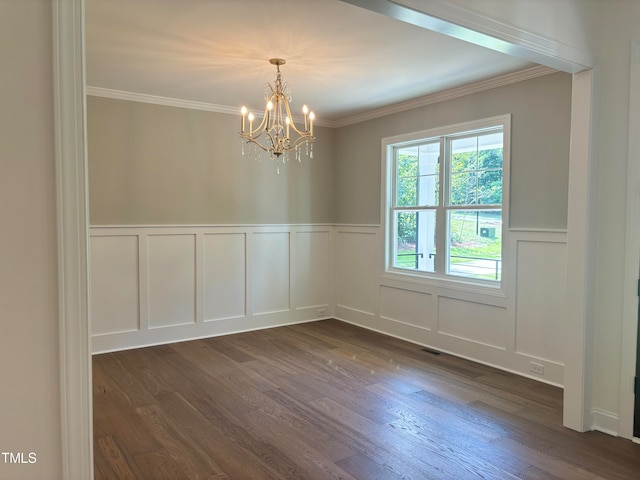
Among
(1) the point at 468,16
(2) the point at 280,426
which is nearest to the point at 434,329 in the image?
(2) the point at 280,426

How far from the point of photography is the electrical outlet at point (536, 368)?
3.80m

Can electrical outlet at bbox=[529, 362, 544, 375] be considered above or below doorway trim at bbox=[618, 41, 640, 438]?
below

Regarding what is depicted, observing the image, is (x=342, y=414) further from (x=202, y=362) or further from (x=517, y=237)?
(x=517, y=237)

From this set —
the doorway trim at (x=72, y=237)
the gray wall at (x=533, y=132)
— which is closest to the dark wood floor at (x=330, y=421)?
the doorway trim at (x=72, y=237)

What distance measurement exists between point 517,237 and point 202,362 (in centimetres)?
305

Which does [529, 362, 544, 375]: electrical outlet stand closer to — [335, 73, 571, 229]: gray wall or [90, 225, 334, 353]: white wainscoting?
[335, 73, 571, 229]: gray wall

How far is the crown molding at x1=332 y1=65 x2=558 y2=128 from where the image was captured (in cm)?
377

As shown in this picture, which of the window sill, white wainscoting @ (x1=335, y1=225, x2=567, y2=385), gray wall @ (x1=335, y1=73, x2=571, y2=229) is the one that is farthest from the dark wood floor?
gray wall @ (x1=335, y1=73, x2=571, y2=229)

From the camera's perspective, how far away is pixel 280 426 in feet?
9.89

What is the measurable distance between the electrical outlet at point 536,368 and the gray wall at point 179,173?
3.11m

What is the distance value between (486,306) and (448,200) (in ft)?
3.62

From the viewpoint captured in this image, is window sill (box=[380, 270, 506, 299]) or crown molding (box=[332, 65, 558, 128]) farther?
window sill (box=[380, 270, 506, 299])

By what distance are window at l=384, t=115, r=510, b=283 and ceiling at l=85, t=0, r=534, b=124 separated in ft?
1.77

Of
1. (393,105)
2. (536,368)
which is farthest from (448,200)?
(536,368)
